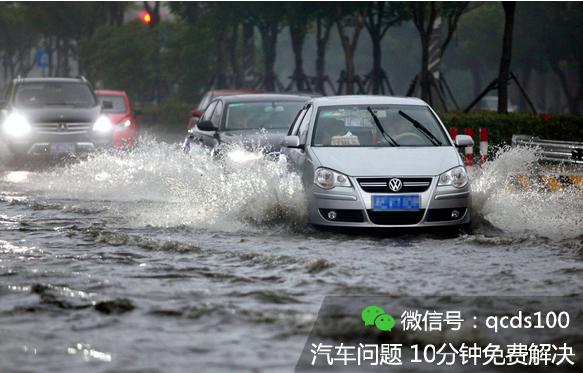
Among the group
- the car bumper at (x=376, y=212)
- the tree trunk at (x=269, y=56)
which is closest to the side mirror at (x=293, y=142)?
the car bumper at (x=376, y=212)

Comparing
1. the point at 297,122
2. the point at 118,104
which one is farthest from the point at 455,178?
the point at 118,104

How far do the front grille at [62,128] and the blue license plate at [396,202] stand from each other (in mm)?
13763

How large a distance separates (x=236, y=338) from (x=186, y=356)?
55 cm

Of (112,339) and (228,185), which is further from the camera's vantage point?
(228,185)

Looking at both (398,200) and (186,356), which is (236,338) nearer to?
(186,356)

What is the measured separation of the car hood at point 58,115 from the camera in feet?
81.9

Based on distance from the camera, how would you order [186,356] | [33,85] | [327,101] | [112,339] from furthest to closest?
[33,85], [327,101], [112,339], [186,356]

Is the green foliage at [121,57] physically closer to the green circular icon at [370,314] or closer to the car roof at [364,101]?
the car roof at [364,101]

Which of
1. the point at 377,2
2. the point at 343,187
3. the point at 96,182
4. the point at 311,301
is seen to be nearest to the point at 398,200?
the point at 343,187

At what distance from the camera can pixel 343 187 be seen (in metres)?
12.1

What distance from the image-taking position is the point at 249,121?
17.6m

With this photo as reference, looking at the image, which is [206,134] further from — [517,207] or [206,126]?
[517,207]

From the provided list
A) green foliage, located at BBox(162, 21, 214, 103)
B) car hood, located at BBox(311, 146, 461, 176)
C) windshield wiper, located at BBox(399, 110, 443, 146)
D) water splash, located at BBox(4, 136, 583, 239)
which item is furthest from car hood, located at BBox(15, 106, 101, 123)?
green foliage, located at BBox(162, 21, 214, 103)

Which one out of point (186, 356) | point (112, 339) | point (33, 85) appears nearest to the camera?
point (186, 356)
